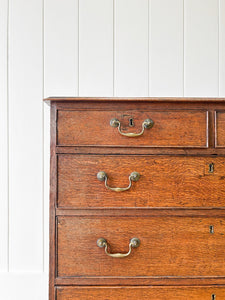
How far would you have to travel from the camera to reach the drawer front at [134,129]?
3.42 ft

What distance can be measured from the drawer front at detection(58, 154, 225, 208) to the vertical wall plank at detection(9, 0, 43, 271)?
0.62 metres

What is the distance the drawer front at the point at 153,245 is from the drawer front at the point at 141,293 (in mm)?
47

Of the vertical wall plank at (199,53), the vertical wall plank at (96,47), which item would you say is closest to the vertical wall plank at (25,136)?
the vertical wall plank at (96,47)

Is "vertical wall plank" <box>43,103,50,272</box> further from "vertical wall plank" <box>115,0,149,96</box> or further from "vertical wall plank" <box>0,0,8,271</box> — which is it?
"vertical wall plank" <box>115,0,149,96</box>

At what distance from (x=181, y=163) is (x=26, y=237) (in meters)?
0.96

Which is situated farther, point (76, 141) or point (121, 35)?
point (121, 35)

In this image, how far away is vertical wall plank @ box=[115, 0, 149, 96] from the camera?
1.63 meters

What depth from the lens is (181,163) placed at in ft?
3.46

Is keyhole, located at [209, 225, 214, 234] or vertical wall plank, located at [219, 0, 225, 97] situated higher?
vertical wall plank, located at [219, 0, 225, 97]

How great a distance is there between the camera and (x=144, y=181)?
1048 mm

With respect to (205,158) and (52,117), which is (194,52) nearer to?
(205,158)

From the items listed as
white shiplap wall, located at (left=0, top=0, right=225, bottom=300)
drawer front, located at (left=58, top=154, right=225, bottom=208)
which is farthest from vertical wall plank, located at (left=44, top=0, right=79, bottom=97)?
drawer front, located at (left=58, top=154, right=225, bottom=208)

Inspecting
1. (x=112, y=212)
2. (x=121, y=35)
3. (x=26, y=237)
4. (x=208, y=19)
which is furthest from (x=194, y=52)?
(x=26, y=237)

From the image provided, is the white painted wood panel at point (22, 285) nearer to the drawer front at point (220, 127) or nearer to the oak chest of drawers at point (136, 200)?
the oak chest of drawers at point (136, 200)
